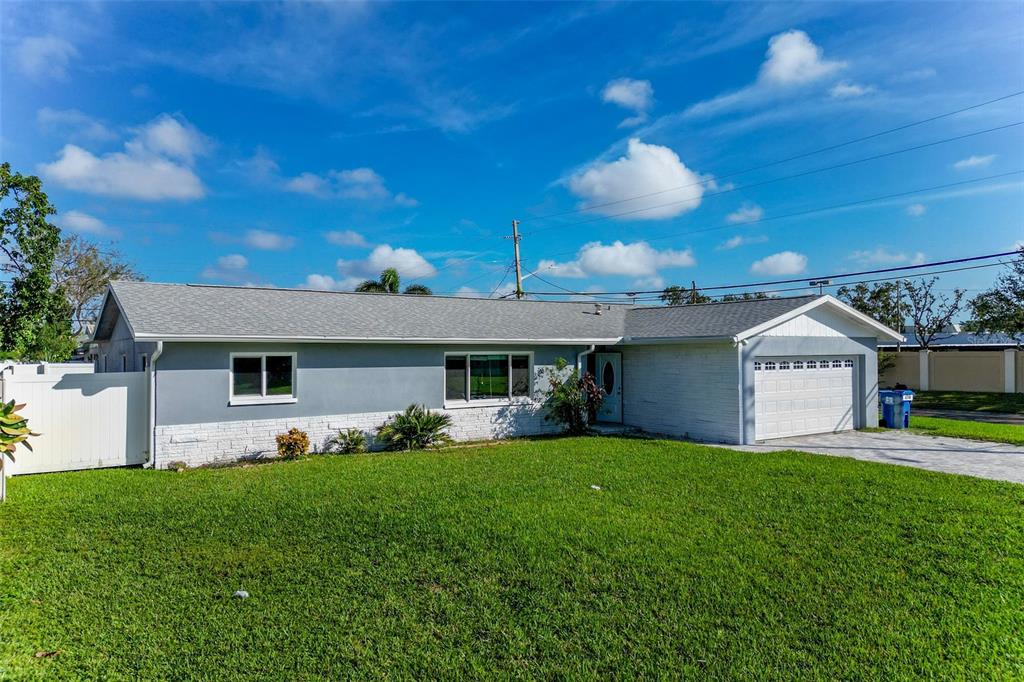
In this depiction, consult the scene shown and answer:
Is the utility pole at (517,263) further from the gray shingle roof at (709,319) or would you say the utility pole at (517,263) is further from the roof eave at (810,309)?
the roof eave at (810,309)

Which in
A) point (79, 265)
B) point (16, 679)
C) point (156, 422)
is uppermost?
point (79, 265)

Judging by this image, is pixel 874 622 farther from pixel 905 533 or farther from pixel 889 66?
pixel 889 66

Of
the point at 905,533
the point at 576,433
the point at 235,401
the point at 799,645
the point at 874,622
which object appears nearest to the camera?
the point at 799,645

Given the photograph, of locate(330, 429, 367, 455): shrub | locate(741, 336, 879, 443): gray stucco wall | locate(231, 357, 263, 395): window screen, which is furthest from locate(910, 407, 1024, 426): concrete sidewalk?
locate(231, 357, 263, 395): window screen

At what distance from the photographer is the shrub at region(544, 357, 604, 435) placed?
15.0 m

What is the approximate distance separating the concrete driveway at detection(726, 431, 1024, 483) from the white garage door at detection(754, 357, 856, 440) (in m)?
0.35

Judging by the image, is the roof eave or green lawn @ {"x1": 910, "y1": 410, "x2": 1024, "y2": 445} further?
green lawn @ {"x1": 910, "y1": 410, "x2": 1024, "y2": 445}

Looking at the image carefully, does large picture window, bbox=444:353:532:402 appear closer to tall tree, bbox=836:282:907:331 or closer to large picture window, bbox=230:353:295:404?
large picture window, bbox=230:353:295:404

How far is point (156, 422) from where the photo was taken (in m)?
10.5

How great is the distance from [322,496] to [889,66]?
15.5m

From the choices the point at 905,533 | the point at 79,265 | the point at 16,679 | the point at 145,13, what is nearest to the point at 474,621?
the point at 16,679

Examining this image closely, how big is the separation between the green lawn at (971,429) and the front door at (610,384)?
8565mm

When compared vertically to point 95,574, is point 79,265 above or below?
above

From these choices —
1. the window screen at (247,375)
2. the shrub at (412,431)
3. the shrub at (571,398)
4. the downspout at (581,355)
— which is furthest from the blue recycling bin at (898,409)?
the window screen at (247,375)
